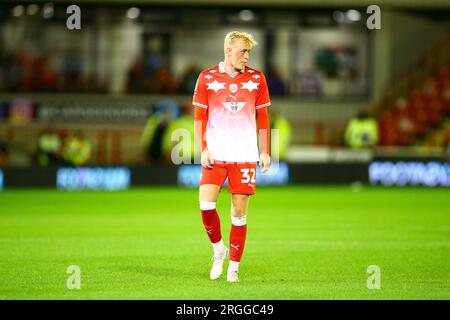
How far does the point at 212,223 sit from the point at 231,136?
876 millimetres

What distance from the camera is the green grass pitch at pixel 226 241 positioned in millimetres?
9156

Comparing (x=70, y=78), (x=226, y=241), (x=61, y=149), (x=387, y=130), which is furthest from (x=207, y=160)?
(x=70, y=78)

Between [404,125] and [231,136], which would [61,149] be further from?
[231,136]

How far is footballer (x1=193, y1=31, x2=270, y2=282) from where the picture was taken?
31.7 feet

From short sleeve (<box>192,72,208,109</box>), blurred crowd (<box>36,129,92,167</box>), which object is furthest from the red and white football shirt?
blurred crowd (<box>36,129,92,167</box>)

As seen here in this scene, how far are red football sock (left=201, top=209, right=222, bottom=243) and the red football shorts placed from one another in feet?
0.97

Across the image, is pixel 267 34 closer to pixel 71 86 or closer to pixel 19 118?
pixel 71 86

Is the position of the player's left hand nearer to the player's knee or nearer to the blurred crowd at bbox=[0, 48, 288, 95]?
the player's knee

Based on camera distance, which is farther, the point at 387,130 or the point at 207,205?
the point at 387,130

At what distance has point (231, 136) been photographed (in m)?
9.71

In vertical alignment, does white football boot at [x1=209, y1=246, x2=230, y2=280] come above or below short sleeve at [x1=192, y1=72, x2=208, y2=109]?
below

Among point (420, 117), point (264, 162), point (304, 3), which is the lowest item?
point (420, 117)
